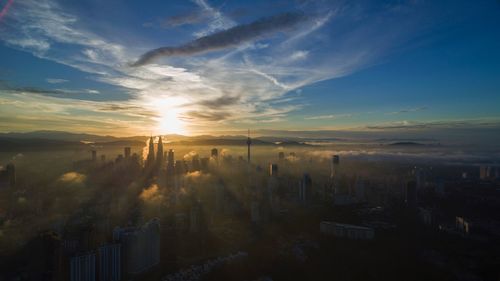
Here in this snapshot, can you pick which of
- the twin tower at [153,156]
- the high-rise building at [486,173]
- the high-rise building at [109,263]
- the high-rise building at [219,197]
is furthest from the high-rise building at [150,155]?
the high-rise building at [486,173]

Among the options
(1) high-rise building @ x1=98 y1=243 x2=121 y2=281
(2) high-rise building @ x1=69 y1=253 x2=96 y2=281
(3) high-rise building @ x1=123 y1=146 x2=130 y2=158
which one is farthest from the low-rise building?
(3) high-rise building @ x1=123 y1=146 x2=130 y2=158

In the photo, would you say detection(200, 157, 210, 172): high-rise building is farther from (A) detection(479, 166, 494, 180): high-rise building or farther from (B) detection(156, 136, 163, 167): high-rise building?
(A) detection(479, 166, 494, 180): high-rise building

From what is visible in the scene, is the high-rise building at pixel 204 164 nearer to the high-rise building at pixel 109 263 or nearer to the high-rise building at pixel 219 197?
the high-rise building at pixel 219 197

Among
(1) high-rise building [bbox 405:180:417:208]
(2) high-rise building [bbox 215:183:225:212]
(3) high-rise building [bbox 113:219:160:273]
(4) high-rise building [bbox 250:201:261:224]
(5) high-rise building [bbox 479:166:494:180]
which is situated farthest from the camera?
(5) high-rise building [bbox 479:166:494:180]

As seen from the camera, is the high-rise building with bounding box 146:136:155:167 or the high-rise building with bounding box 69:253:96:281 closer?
the high-rise building with bounding box 69:253:96:281

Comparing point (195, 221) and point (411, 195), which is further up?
point (411, 195)

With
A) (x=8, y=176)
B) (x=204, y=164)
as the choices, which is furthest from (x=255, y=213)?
(x=8, y=176)

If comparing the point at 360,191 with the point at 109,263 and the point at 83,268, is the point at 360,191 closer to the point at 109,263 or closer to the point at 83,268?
the point at 109,263
